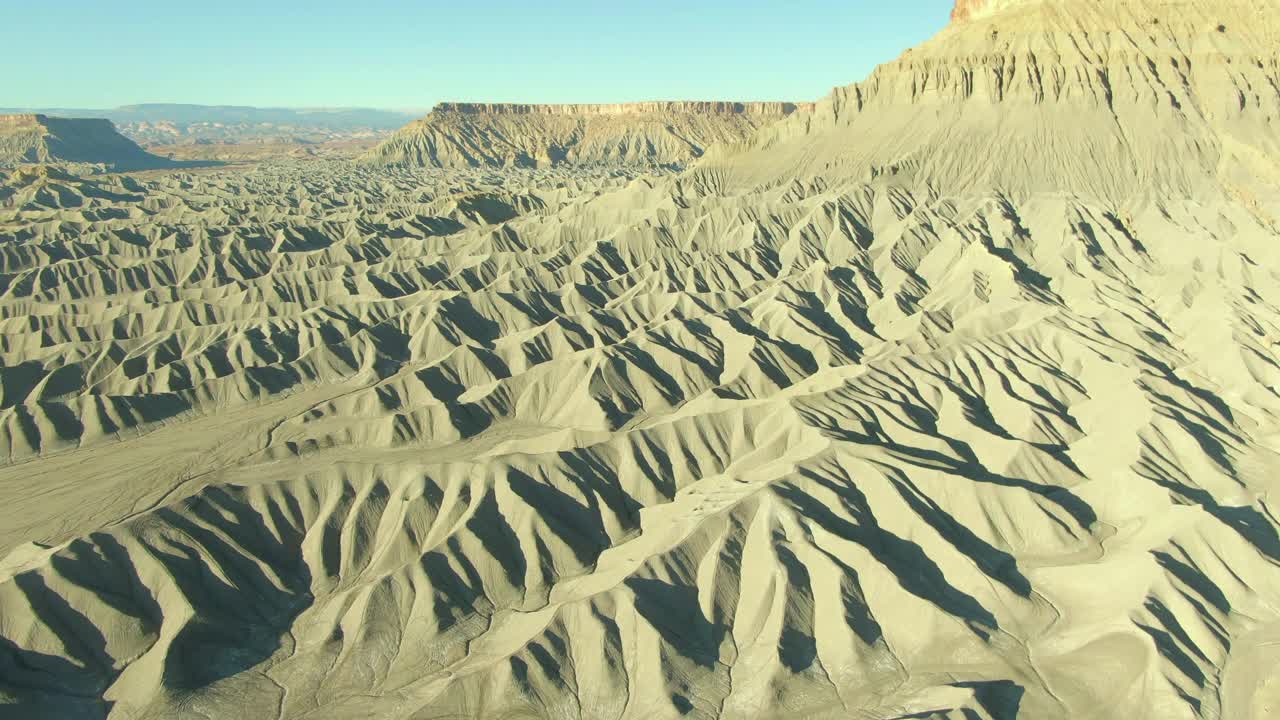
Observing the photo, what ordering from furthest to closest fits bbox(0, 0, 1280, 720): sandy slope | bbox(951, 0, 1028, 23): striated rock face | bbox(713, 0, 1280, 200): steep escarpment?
bbox(951, 0, 1028, 23): striated rock face < bbox(713, 0, 1280, 200): steep escarpment < bbox(0, 0, 1280, 720): sandy slope

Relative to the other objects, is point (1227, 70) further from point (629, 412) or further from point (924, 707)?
point (924, 707)

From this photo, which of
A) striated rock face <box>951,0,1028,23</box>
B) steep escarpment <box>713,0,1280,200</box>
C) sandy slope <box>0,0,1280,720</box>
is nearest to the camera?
sandy slope <box>0,0,1280,720</box>

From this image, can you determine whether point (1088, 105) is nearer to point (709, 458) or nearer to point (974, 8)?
point (974, 8)

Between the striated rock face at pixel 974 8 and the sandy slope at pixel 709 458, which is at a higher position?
the striated rock face at pixel 974 8

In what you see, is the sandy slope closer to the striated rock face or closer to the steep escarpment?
the steep escarpment

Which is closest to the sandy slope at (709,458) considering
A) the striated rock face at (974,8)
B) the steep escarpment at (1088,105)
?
the steep escarpment at (1088,105)

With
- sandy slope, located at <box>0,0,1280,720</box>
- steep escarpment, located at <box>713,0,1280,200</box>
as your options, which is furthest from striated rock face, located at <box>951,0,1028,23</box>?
sandy slope, located at <box>0,0,1280,720</box>

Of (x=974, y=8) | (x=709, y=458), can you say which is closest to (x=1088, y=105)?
(x=974, y=8)

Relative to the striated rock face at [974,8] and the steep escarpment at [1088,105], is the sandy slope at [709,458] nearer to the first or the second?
the steep escarpment at [1088,105]
